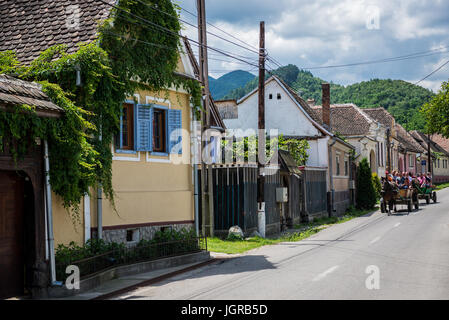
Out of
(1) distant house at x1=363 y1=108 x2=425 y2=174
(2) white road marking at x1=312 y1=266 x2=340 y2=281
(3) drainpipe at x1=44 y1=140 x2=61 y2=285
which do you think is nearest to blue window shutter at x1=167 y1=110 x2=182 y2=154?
(3) drainpipe at x1=44 y1=140 x2=61 y2=285

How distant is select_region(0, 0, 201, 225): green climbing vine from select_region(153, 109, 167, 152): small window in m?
0.86

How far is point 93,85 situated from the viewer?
13.2 m

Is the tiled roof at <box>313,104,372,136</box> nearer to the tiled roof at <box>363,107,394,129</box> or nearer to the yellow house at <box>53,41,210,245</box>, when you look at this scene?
the tiled roof at <box>363,107,394,129</box>

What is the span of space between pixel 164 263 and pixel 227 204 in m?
6.68

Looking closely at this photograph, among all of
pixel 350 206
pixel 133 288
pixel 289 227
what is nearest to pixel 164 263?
pixel 133 288

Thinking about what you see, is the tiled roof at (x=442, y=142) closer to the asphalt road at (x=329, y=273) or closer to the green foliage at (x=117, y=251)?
the asphalt road at (x=329, y=273)

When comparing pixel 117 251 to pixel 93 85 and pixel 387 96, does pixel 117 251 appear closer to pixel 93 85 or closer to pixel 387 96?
pixel 93 85

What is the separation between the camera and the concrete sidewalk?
11117mm

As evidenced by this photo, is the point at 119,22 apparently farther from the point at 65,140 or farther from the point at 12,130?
the point at 12,130

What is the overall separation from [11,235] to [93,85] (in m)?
4.01

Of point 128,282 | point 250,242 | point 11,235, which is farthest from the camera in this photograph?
point 250,242

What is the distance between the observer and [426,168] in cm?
8356

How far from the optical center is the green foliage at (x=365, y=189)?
39094 mm

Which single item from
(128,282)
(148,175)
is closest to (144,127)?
(148,175)
